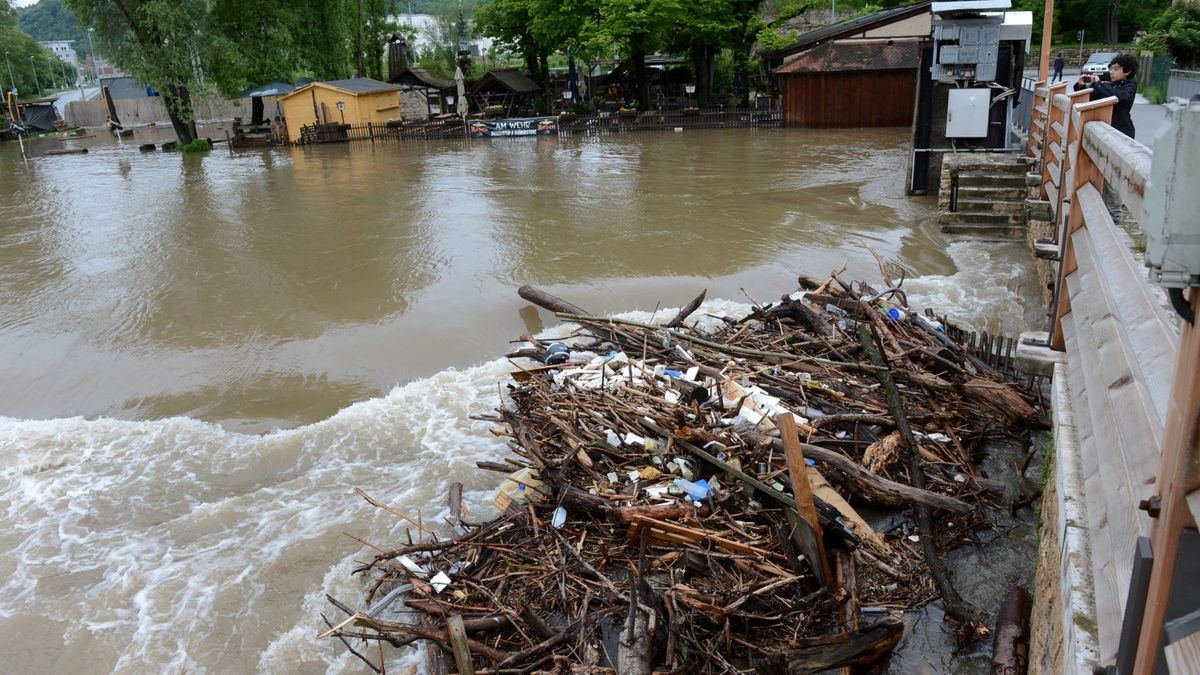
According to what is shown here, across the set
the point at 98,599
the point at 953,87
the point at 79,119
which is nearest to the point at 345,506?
the point at 98,599

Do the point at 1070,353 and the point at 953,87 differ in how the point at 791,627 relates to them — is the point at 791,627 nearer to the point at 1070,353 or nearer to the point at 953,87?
the point at 1070,353

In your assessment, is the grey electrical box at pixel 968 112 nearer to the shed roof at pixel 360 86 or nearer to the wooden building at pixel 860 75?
the wooden building at pixel 860 75

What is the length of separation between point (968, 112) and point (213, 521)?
14409 millimetres

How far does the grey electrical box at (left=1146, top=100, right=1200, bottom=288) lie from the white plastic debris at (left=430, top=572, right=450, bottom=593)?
14.9 ft

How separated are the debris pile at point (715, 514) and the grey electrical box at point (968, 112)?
30.9 feet

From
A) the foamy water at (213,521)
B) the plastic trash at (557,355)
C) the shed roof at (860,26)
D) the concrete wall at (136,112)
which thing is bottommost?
the foamy water at (213,521)

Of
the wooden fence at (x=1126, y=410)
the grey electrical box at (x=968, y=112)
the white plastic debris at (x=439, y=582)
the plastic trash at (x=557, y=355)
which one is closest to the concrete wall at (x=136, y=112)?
the grey electrical box at (x=968, y=112)

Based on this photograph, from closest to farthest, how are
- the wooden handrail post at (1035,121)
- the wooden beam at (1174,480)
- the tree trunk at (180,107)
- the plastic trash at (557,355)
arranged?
the wooden beam at (1174,480) < the plastic trash at (557,355) < the wooden handrail post at (1035,121) < the tree trunk at (180,107)

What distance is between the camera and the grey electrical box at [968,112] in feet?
51.4

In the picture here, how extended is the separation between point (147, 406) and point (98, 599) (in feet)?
13.8

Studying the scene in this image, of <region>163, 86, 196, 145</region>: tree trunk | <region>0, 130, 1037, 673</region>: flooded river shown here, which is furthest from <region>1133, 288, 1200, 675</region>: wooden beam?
<region>163, 86, 196, 145</region>: tree trunk

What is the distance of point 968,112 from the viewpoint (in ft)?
51.7

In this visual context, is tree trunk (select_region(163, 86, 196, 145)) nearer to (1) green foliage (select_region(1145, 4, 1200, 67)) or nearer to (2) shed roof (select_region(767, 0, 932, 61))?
(2) shed roof (select_region(767, 0, 932, 61))

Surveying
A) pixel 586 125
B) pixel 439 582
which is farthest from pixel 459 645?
pixel 586 125
